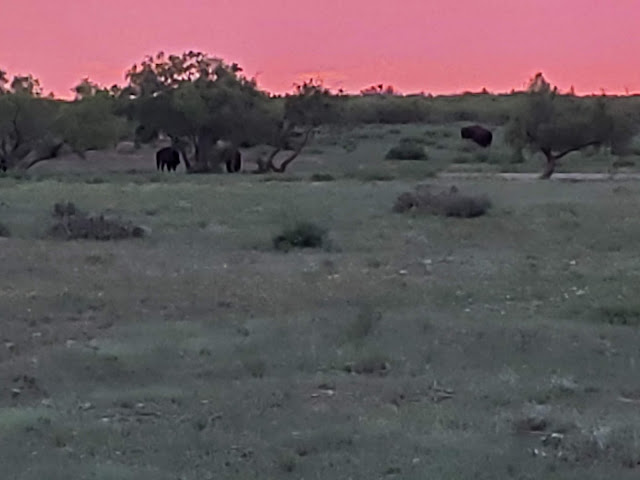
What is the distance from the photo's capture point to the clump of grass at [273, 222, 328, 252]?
2583cm

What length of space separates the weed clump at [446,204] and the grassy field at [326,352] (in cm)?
213

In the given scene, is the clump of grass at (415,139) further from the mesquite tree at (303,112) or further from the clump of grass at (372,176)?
the clump of grass at (372,176)

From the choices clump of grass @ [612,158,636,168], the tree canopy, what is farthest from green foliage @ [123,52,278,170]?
clump of grass @ [612,158,636,168]

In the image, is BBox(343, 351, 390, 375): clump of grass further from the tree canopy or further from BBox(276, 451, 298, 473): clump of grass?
the tree canopy

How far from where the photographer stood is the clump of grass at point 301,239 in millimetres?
25828

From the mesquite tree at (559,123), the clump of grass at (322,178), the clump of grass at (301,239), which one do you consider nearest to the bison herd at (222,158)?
the clump of grass at (322,178)

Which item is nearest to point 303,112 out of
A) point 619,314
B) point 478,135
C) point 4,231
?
point 478,135

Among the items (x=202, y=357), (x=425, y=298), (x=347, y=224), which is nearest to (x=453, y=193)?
(x=347, y=224)

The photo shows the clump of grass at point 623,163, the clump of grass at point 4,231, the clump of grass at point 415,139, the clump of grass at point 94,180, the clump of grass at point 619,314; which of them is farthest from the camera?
the clump of grass at point 415,139

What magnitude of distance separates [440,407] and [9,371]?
430 centimetres

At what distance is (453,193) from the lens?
113ft

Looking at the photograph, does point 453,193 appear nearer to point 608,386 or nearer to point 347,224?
point 347,224

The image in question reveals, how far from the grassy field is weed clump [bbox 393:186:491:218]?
2.13 m

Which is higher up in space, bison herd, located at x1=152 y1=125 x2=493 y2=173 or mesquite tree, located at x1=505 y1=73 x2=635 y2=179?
mesquite tree, located at x1=505 y1=73 x2=635 y2=179
